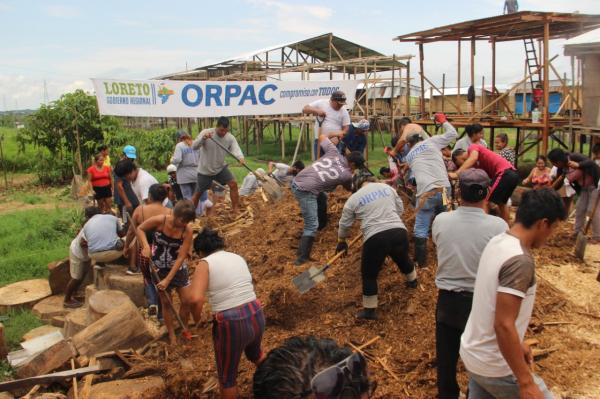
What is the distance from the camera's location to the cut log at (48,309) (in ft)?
22.1

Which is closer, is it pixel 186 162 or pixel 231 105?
pixel 186 162

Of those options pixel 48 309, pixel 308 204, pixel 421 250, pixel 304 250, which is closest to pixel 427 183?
pixel 421 250

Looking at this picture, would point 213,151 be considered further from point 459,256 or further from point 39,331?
point 459,256

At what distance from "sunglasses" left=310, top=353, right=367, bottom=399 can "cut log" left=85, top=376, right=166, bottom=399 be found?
2.99 m

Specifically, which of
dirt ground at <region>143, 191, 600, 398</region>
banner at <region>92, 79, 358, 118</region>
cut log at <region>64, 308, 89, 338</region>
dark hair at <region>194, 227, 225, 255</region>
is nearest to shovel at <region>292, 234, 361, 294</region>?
dirt ground at <region>143, 191, 600, 398</region>

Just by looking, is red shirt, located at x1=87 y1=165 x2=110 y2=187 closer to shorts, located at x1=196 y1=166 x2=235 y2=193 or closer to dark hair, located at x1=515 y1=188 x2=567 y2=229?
shorts, located at x1=196 y1=166 x2=235 y2=193

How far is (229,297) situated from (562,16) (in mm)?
11136

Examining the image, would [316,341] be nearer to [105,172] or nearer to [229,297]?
[229,297]

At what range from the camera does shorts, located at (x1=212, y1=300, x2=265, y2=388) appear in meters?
3.46

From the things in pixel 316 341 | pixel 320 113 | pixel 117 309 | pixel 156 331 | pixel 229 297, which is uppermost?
pixel 320 113

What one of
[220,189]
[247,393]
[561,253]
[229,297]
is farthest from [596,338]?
[220,189]

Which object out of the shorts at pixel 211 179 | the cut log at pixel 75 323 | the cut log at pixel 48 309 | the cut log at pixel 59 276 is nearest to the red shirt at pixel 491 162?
the shorts at pixel 211 179

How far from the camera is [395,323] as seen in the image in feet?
16.5

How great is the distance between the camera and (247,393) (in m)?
4.16
